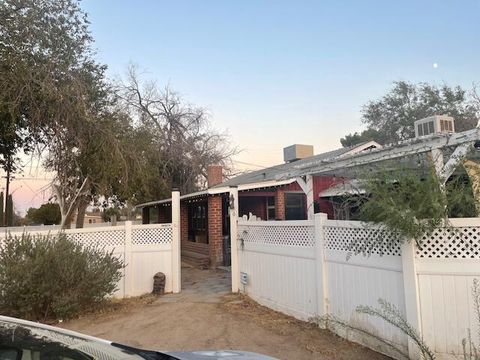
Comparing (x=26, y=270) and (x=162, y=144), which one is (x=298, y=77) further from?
(x=162, y=144)

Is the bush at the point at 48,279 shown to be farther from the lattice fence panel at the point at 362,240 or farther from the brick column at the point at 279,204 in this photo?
the brick column at the point at 279,204

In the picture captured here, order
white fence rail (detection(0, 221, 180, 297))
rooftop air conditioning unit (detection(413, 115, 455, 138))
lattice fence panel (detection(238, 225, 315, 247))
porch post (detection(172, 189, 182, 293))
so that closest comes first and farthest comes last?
lattice fence panel (detection(238, 225, 315, 247)) < white fence rail (detection(0, 221, 180, 297)) < porch post (detection(172, 189, 182, 293)) < rooftop air conditioning unit (detection(413, 115, 455, 138))

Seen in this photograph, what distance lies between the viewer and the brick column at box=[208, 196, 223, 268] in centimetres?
1459

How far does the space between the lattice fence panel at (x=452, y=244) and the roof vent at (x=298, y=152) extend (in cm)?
1695

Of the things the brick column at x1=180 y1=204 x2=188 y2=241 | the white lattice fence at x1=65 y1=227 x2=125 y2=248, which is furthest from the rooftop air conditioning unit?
the brick column at x1=180 y1=204 x2=188 y2=241

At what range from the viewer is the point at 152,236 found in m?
10.1

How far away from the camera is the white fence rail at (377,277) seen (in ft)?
14.5

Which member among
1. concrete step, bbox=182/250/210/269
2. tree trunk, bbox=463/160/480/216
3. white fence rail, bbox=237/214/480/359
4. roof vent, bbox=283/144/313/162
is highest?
roof vent, bbox=283/144/313/162

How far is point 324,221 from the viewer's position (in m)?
6.21

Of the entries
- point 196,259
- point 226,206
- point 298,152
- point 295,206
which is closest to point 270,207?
point 295,206

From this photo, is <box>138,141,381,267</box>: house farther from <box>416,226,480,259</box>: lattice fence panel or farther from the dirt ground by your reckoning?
<box>416,226,480,259</box>: lattice fence panel

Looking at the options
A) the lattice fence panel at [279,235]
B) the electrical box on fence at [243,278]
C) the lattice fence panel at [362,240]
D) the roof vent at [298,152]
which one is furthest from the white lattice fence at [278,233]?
the roof vent at [298,152]

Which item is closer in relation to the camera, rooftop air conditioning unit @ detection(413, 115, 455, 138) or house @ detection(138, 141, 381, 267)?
rooftop air conditioning unit @ detection(413, 115, 455, 138)

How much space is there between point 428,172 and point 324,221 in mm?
1801
